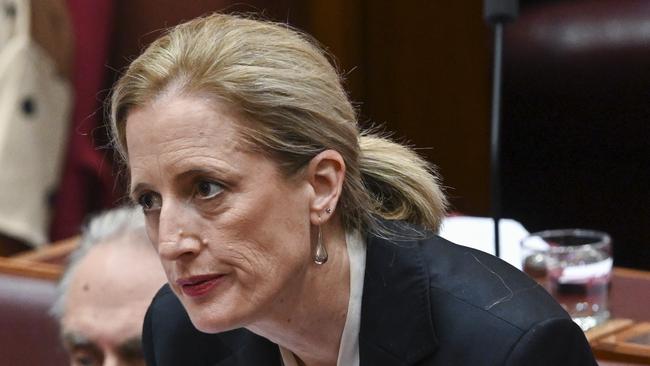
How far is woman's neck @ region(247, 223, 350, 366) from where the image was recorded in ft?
3.99

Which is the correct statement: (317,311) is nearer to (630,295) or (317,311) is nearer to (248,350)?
(248,350)

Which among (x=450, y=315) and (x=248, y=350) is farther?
(x=248, y=350)

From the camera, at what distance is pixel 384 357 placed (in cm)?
123

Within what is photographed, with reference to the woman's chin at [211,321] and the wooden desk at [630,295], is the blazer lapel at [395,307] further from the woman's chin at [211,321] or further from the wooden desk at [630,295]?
the wooden desk at [630,295]

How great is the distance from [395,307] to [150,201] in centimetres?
24

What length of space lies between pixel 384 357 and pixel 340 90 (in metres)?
0.24

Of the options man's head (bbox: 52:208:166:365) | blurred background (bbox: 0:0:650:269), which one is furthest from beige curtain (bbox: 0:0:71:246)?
man's head (bbox: 52:208:166:365)

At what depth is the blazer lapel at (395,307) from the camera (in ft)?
4.02

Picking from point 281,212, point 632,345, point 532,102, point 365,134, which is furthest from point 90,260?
point 532,102

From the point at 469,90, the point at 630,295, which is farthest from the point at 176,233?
→ the point at 469,90

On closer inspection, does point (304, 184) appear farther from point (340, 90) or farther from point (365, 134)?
point (365, 134)

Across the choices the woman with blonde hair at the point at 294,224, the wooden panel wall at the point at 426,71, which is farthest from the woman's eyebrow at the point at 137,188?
the wooden panel wall at the point at 426,71

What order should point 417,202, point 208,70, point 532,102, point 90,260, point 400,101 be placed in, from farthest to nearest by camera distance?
1. point 400,101
2. point 532,102
3. point 90,260
4. point 417,202
5. point 208,70

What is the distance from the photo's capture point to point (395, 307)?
125cm
